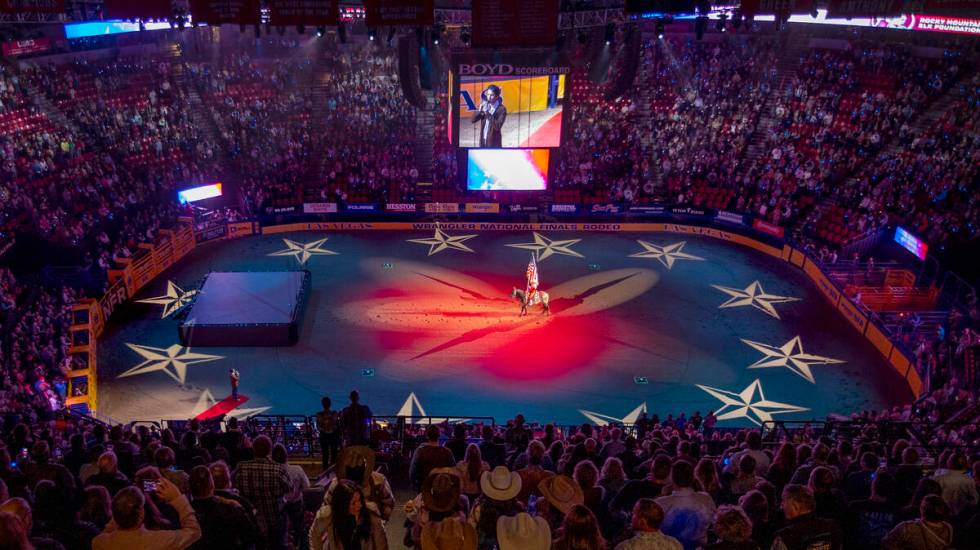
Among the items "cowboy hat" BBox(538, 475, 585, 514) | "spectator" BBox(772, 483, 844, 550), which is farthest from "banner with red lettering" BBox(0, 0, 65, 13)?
"spectator" BBox(772, 483, 844, 550)

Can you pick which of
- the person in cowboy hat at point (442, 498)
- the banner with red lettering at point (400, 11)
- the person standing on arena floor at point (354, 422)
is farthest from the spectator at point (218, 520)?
the banner with red lettering at point (400, 11)

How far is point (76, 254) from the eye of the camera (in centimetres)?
2367

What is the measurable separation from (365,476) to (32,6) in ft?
48.1

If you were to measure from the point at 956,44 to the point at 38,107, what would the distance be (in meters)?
42.5

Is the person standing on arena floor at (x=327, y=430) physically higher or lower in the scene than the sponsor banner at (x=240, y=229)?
higher

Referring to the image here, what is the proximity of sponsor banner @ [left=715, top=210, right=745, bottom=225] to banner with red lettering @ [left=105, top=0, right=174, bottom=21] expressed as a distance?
23781 mm

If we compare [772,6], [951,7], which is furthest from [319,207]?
[951,7]

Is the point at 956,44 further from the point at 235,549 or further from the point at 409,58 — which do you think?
the point at 235,549

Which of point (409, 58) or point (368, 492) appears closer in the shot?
point (368, 492)

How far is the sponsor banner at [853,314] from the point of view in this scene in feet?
74.2

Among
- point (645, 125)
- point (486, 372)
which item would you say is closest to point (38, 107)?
point (486, 372)

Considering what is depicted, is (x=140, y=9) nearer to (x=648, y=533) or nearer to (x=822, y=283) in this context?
(x=648, y=533)

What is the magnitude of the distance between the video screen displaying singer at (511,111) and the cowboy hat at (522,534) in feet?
77.2

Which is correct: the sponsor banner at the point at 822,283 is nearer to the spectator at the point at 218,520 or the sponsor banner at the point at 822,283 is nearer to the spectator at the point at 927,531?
the spectator at the point at 927,531
